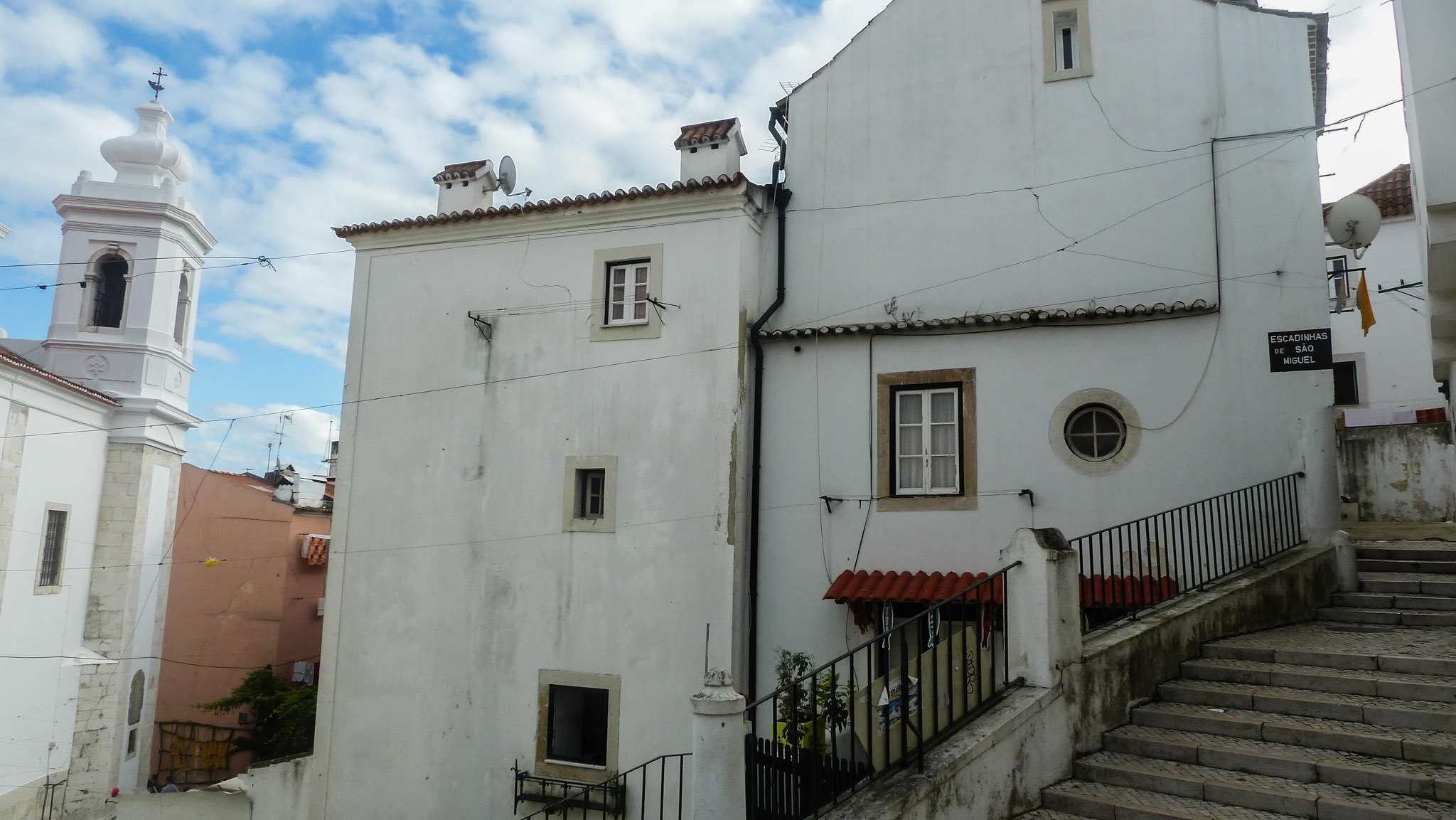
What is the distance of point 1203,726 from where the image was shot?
6605 mm

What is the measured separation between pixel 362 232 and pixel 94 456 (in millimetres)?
10576

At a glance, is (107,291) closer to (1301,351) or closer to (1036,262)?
(1036,262)

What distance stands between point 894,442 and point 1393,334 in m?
13.5

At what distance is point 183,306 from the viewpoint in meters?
23.3

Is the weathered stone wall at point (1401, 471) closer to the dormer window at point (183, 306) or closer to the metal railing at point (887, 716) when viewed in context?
the metal railing at point (887, 716)

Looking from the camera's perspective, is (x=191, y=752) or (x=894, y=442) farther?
(x=191, y=752)

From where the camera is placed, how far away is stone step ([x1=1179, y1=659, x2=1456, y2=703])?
6535mm

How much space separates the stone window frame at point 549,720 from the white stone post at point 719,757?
6.72 m

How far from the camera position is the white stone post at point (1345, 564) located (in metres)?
9.40

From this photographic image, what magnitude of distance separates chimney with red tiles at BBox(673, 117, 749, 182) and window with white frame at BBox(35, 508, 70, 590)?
1501cm

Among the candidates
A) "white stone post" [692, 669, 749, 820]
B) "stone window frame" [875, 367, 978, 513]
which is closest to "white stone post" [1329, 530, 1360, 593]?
"stone window frame" [875, 367, 978, 513]

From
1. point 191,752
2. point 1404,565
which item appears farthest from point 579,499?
point 191,752

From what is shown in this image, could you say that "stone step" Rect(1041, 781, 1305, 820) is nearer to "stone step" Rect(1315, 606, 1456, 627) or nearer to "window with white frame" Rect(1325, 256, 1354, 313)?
"stone step" Rect(1315, 606, 1456, 627)

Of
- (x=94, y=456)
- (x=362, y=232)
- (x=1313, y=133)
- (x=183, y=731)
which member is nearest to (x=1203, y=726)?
(x=1313, y=133)
